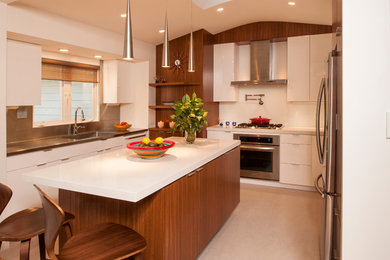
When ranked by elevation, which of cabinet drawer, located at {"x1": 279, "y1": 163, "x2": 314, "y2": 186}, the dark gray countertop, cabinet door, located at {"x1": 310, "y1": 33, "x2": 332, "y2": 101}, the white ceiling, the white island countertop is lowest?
cabinet drawer, located at {"x1": 279, "y1": 163, "x2": 314, "y2": 186}

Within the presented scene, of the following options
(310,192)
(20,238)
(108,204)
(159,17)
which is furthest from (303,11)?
(20,238)

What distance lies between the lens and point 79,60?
4508mm

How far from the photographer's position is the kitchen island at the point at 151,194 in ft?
5.86

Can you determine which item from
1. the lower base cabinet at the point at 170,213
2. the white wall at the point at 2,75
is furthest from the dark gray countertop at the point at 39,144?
the lower base cabinet at the point at 170,213

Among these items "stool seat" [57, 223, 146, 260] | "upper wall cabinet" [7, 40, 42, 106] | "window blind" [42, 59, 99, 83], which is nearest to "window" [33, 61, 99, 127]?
"window blind" [42, 59, 99, 83]

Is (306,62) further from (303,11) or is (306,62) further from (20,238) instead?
(20,238)

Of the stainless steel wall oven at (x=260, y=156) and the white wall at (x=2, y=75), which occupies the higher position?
the white wall at (x=2, y=75)

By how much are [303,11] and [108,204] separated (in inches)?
146

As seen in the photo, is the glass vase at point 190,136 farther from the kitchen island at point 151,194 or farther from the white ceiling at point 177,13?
the white ceiling at point 177,13

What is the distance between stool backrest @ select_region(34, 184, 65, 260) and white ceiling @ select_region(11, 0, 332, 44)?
2.40 m

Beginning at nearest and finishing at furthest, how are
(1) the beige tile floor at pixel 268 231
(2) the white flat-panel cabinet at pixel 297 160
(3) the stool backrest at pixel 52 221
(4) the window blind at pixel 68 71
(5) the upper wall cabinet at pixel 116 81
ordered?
(3) the stool backrest at pixel 52 221
(1) the beige tile floor at pixel 268 231
(4) the window blind at pixel 68 71
(2) the white flat-panel cabinet at pixel 297 160
(5) the upper wall cabinet at pixel 116 81

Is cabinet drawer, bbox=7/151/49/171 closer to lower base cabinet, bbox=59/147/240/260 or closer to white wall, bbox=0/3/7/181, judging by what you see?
white wall, bbox=0/3/7/181

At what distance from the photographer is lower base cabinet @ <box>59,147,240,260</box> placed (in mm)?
1871

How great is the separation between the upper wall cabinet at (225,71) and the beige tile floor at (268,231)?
186cm
